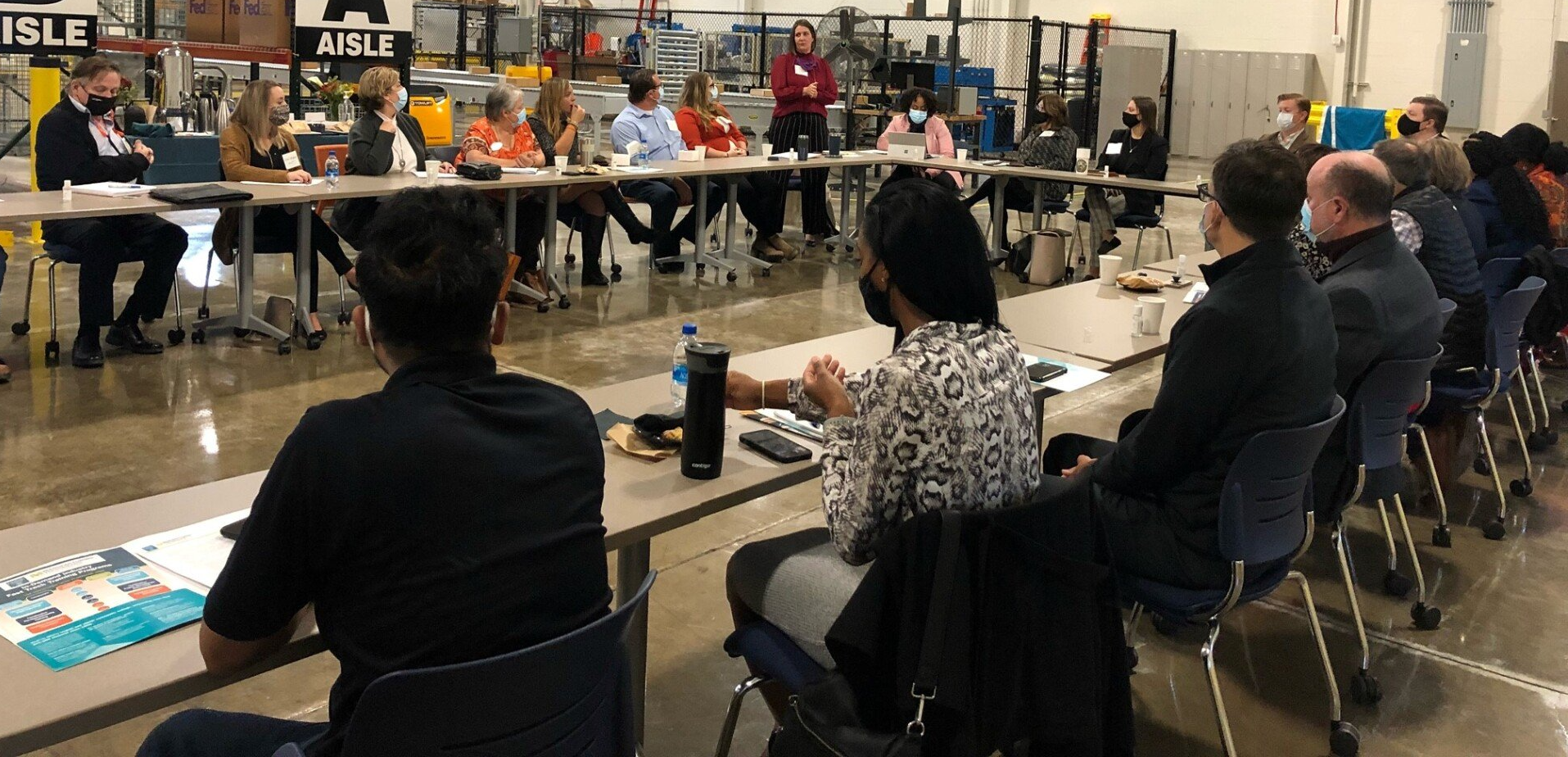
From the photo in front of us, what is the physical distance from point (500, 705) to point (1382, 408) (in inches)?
94.9

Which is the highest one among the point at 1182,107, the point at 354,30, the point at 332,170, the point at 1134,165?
the point at 1182,107

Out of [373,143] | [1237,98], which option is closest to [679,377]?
[373,143]

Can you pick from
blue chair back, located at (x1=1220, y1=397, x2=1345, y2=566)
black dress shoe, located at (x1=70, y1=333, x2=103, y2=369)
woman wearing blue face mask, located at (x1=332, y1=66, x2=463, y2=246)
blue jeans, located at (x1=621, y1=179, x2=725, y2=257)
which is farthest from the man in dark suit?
blue jeans, located at (x1=621, y1=179, x2=725, y2=257)

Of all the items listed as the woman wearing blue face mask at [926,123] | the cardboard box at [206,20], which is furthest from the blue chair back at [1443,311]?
the cardboard box at [206,20]

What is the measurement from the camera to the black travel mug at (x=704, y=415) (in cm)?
223

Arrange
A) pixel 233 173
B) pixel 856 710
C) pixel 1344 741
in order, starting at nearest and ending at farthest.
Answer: pixel 856 710 → pixel 1344 741 → pixel 233 173

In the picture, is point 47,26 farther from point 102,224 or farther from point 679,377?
point 679,377

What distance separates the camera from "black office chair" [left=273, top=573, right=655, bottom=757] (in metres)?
1.42

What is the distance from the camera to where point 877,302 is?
219 cm

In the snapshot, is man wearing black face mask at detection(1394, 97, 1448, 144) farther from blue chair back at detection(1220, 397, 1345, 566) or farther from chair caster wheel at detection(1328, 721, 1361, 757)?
blue chair back at detection(1220, 397, 1345, 566)

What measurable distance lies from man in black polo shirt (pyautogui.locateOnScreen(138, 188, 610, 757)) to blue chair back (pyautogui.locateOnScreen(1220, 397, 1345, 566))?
1315mm

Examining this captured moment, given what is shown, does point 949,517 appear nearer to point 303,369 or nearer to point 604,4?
point 303,369

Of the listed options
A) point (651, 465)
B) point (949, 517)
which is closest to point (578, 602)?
point (949, 517)

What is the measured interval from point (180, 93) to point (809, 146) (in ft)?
13.8
